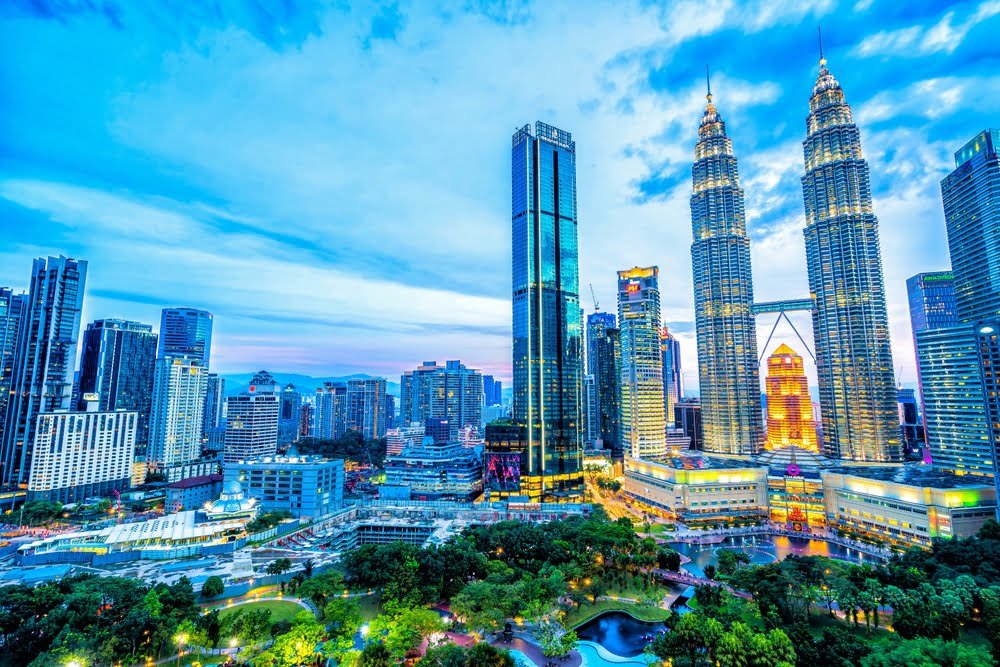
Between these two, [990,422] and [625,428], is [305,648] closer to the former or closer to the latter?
[990,422]

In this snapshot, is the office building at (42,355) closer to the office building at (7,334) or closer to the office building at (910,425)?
the office building at (7,334)

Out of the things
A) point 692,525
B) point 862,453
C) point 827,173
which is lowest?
point 692,525

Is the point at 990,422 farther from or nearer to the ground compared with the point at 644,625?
farther from the ground

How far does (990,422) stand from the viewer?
71.1 meters

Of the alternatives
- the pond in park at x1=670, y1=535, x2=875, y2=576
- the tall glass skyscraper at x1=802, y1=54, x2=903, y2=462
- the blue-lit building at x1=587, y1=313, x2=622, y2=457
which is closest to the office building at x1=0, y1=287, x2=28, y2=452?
the pond in park at x1=670, y1=535, x2=875, y2=576

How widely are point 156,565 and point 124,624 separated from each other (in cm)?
A: 2633

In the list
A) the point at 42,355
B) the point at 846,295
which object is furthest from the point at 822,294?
the point at 42,355

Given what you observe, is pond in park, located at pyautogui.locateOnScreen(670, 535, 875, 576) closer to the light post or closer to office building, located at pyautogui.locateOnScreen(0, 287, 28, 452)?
the light post

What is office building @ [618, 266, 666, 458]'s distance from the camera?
147500 mm

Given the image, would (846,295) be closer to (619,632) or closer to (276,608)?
(619,632)

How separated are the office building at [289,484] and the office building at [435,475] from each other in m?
23.1

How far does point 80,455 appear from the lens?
109750 millimetres

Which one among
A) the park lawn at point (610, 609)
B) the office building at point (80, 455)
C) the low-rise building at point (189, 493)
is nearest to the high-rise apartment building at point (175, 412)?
the office building at point (80, 455)

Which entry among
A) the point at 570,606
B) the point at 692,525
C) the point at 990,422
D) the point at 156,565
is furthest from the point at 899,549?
the point at 156,565
